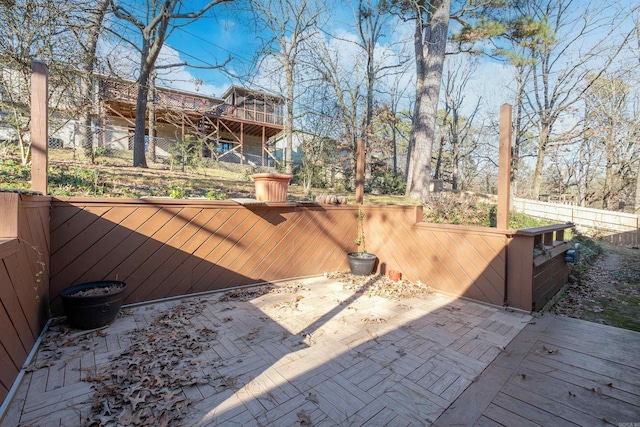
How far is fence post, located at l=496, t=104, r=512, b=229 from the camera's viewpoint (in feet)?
9.99

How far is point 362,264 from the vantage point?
421cm

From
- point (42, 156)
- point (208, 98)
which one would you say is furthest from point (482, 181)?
point (42, 156)

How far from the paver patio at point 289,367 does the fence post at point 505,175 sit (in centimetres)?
100

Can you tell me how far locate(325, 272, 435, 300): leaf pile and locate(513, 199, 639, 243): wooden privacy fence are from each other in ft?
30.0

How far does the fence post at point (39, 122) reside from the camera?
88.9 inches

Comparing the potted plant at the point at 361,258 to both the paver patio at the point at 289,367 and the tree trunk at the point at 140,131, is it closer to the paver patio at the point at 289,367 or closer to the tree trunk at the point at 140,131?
the paver patio at the point at 289,367

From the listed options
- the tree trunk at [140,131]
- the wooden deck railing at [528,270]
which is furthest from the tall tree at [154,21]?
the wooden deck railing at [528,270]

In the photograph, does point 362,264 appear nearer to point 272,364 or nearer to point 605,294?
point 272,364

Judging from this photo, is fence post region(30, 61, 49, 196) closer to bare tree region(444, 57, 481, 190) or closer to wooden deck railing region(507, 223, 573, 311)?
wooden deck railing region(507, 223, 573, 311)

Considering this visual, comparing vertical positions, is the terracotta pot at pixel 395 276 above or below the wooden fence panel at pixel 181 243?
below

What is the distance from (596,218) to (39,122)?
14.3 metres

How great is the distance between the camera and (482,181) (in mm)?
21156

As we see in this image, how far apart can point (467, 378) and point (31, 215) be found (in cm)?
317

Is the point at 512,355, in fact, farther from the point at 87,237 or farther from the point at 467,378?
the point at 87,237
